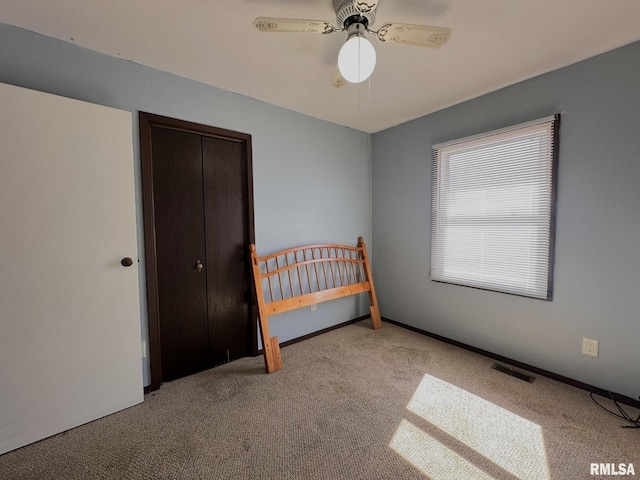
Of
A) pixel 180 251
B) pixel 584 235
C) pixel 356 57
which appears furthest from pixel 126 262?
pixel 584 235

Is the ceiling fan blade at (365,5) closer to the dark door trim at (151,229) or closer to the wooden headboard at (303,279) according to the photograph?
the dark door trim at (151,229)

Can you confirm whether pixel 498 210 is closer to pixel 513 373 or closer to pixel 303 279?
pixel 513 373

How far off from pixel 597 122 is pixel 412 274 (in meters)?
1.88

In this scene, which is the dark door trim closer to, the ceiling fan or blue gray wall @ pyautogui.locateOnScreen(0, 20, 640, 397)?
blue gray wall @ pyautogui.locateOnScreen(0, 20, 640, 397)

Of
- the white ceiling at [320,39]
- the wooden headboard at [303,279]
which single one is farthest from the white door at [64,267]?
the wooden headboard at [303,279]

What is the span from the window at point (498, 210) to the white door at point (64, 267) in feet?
8.72

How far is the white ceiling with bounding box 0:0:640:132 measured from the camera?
1404 mm

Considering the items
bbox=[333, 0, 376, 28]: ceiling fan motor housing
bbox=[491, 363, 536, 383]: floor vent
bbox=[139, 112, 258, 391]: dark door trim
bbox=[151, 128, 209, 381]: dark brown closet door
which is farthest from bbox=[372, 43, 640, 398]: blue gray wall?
bbox=[139, 112, 258, 391]: dark door trim

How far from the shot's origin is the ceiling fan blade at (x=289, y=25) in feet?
3.94

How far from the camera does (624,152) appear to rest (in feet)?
5.73

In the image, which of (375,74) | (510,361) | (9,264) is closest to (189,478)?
(9,264)

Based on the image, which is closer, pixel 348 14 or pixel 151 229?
pixel 348 14

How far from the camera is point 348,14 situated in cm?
132

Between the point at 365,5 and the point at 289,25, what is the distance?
0.36 m
